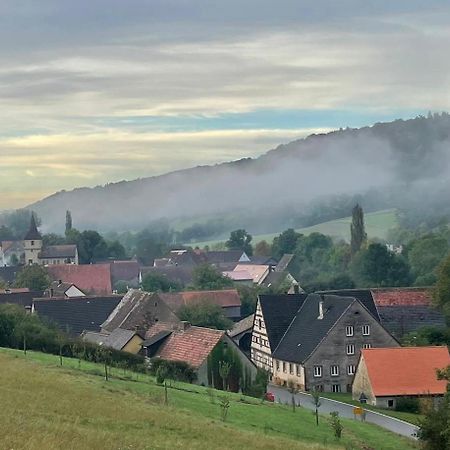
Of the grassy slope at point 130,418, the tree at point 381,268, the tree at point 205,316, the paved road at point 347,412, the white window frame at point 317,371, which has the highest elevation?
the tree at point 381,268

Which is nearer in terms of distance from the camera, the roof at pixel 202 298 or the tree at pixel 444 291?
the tree at pixel 444 291

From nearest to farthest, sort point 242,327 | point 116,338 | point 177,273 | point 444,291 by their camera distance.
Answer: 1. point 116,338
2. point 444,291
3. point 242,327
4. point 177,273

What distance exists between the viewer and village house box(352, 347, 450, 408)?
2122 inches

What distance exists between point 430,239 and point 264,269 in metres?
37.4

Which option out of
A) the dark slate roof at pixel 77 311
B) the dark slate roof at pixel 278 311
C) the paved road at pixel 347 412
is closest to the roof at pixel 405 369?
the paved road at pixel 347 412

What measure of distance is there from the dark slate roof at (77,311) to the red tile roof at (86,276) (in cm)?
4376

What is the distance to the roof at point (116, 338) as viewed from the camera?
62.7 metres

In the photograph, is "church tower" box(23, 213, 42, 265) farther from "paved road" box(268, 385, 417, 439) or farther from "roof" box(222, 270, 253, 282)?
"paved road" box(268, 385, 417, 439)

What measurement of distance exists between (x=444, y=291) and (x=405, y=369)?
18685 millimetres

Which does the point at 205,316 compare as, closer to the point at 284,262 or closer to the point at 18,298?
the point at 18,298

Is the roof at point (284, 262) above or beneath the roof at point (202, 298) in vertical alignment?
above

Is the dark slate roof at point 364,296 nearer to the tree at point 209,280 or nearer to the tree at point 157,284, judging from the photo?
the tree at point 209,280

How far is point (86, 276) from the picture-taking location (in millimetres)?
125438

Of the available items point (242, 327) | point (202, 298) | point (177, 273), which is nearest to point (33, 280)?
point (202, 298)
